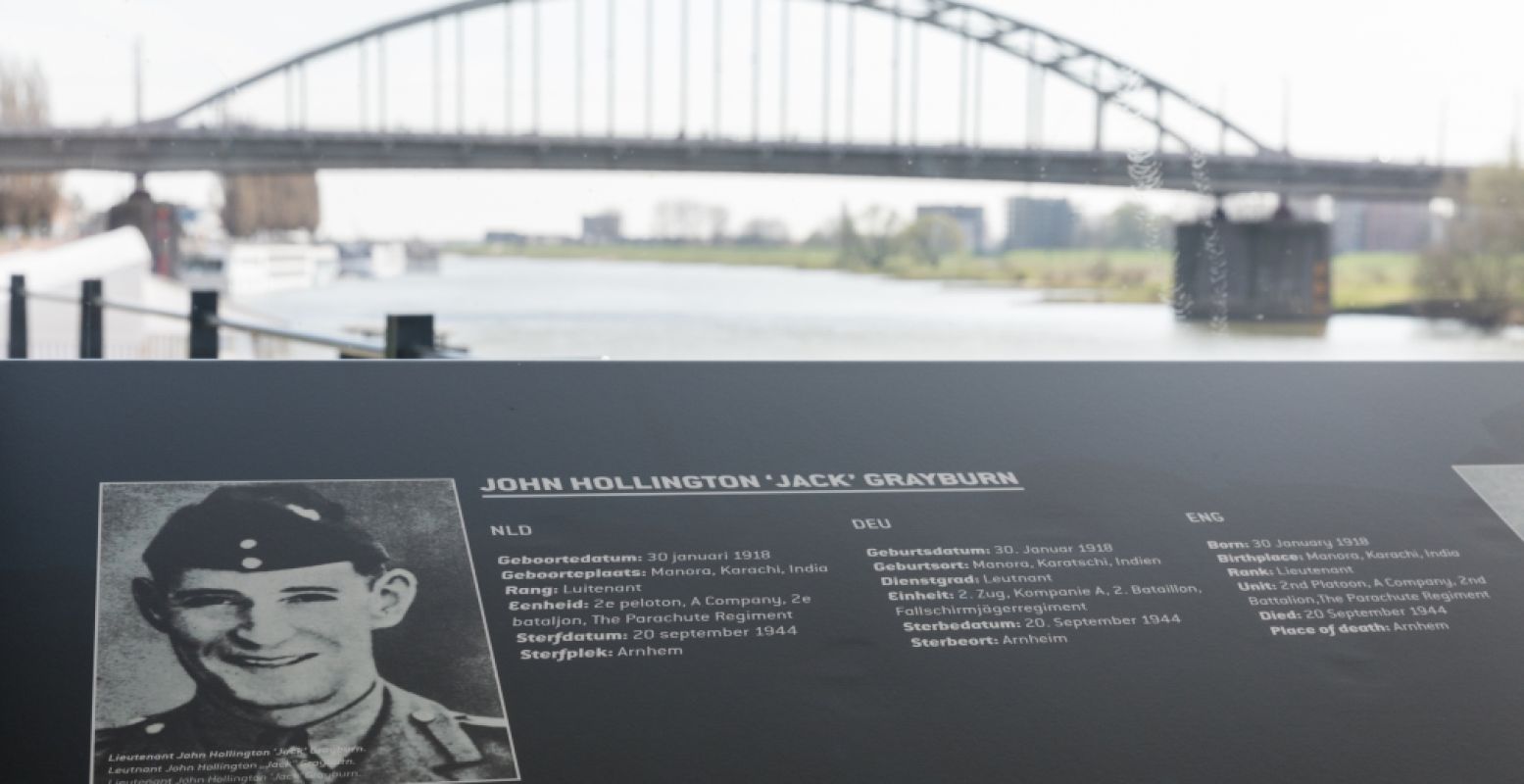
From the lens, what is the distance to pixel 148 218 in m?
8.92

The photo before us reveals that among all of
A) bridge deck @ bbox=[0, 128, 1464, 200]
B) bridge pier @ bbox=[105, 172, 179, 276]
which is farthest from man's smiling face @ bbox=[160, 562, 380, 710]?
bridge pier @ bbox=[105, 172, 179, 276]

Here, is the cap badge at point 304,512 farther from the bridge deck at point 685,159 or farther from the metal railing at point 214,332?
the bridge deck at point 685,159

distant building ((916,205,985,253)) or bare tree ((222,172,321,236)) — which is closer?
bare tree ((222,172,321,236))

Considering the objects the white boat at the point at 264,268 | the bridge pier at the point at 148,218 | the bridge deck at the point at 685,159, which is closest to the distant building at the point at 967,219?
the bridge deck at the point at 685,159

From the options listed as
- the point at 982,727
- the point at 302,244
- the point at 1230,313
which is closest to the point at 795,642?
the point at 982,727

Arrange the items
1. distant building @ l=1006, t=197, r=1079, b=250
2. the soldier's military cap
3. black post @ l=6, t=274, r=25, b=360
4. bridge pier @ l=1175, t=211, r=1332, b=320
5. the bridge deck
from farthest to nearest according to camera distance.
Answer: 1. distant building @ l=1006, t=197, r=1079, b=250
2. the bridge deck
3. bridge pier @ l=1175, t=211, r=1332, b=320
4. black post @ l=6, t=274, r=25, b=360
5. the soldier's military cap

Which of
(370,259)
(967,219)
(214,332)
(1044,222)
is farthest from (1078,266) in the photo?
(214,332)

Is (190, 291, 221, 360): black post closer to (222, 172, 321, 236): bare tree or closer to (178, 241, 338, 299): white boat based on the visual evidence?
(222, 172, 321, 236): bare tree

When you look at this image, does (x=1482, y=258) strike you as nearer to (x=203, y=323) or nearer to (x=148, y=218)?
(x=203, y=323)

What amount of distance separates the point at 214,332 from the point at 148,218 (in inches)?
194

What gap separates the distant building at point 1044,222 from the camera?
8.45m

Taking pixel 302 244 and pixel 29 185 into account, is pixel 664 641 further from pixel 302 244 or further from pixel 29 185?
pixel 29 185

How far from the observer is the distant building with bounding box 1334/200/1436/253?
8.43m

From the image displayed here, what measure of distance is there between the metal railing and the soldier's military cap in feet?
1.37
